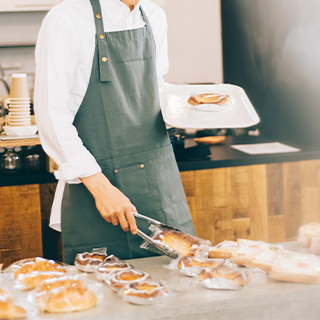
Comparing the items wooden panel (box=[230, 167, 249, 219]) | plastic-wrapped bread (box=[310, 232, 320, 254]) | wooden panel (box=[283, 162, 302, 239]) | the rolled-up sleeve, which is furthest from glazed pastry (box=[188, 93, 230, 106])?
wooden panel (box=[283, 162, 302, 239])

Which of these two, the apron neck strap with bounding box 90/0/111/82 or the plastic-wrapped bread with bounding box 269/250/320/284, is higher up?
the apron neck strap with bounding box 90/0/111/82

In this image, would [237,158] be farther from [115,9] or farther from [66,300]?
[66,300]

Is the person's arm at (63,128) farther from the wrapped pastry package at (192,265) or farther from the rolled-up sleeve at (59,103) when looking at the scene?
the wrapped pastry package at (192,265)

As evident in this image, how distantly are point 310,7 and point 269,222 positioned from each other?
1220mm

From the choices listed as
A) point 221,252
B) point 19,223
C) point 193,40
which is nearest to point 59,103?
point 221,252

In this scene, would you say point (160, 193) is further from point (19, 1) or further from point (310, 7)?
point (19, 1)

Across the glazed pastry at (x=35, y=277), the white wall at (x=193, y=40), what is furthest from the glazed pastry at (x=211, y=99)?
the white wall at (x=193, y=40)

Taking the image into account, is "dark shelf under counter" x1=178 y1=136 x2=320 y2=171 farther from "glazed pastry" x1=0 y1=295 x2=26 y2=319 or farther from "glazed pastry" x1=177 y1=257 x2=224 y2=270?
"glazed pastry" x1=0 y1=295 x2=26 y2=319

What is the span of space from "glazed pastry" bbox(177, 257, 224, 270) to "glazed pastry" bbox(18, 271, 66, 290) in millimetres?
269

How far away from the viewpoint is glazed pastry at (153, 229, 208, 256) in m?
1.26

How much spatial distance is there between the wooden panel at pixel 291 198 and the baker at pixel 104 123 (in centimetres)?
111

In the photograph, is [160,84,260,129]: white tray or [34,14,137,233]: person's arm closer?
[34,14,137,233]: person's arm

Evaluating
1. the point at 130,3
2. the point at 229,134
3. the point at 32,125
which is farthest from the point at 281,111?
the point at 130,3

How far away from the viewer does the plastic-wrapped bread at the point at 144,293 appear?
991mm
